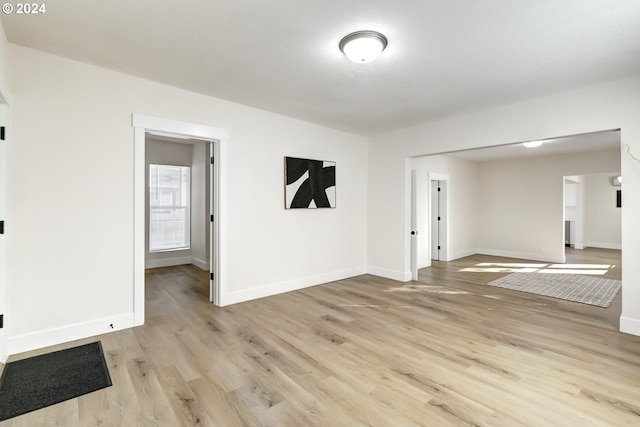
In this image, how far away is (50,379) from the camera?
2256mm

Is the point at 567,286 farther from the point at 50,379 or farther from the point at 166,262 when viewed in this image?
the point at 166,262

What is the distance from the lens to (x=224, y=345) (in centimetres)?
283

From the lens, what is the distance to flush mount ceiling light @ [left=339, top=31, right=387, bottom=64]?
7.80ft

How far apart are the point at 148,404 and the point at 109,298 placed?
157 cm

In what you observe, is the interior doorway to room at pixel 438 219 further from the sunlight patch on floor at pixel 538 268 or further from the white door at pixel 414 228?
the white door at pixel 414 228

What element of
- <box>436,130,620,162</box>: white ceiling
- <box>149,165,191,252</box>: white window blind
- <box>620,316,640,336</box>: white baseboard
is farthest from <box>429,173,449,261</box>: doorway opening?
<box>149,165,191,252</box>: white window blind

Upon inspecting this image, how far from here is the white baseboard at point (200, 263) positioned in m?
6.15

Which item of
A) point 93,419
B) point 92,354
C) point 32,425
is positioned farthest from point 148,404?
point 92,354

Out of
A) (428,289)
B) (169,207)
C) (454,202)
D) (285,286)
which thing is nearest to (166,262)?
(169,207)

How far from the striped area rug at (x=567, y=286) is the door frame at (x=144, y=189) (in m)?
4.45

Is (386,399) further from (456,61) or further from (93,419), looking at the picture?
(456,61)

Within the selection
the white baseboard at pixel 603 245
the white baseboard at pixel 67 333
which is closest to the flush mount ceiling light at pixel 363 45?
the white baseboard at pixel 67 333

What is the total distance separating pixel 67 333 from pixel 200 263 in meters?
3.51

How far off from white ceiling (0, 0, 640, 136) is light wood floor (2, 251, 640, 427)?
2632mm
